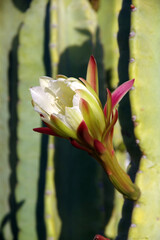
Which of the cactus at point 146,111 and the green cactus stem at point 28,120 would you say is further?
the green cactus stem at point 28,120

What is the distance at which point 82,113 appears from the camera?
655mm

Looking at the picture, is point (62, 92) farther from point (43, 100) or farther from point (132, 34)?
point (132, 34)

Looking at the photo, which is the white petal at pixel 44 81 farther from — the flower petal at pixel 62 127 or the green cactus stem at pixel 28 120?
the green cactus stem at pixel 28 120

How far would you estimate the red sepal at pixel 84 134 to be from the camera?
645 millimetres

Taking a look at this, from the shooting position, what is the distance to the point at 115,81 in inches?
37.3

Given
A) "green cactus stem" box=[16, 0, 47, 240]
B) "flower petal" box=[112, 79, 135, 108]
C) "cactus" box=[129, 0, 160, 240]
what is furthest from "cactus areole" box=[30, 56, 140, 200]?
"green cactus stem" box=[16, 0, 47, 240]

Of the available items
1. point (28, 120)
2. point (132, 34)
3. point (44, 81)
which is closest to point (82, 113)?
point (44, 81)

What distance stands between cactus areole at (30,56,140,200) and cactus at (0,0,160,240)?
0.42 feet

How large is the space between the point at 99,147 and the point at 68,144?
367 millimetres

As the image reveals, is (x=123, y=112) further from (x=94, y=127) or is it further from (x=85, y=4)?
(x=85, y=4)

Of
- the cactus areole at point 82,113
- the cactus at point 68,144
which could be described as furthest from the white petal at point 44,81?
the cactus at point 68,144

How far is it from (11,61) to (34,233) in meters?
0.67

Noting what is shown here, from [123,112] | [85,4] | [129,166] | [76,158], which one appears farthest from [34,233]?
[85,4]

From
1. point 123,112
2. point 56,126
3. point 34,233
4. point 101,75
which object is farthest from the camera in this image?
point 34,233
